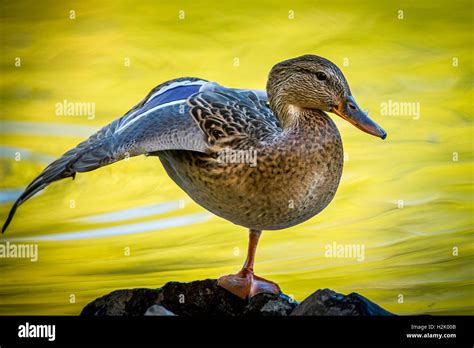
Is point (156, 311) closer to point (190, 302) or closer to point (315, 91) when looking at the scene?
point (190, 302)

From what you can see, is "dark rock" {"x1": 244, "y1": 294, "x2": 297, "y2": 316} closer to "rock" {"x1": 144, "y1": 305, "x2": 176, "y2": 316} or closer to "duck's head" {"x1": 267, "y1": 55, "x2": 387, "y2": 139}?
"rock" {"x1": 144, "y1": 305, "x2": 176, "y2": 316}

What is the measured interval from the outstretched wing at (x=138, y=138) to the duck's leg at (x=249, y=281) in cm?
75

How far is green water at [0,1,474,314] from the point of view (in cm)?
521

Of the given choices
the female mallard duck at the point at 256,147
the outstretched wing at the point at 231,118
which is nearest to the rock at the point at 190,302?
the female mallard duck at the point at 256,147

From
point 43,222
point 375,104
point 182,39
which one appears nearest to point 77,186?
point 43,222

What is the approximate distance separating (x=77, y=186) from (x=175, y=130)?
1.02m

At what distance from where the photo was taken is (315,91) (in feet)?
14.9

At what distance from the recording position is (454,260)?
17.3 feet

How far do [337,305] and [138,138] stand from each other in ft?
3.99

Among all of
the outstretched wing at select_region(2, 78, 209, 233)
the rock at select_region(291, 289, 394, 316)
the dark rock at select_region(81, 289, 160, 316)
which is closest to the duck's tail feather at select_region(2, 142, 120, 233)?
the outstretched wing at select_region(2, 78, 209, 233)

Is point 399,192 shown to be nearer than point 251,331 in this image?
No

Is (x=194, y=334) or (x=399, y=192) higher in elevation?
(x=399, y=192)

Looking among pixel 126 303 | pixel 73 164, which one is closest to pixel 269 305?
pixel 126 303

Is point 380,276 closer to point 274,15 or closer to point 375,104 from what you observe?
point 375,104
